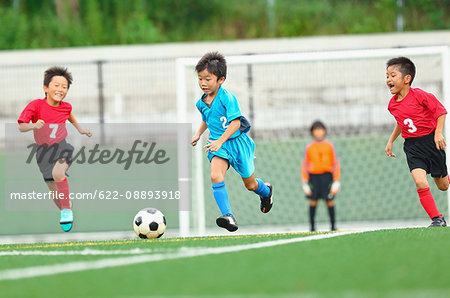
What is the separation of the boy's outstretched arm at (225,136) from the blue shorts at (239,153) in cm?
16

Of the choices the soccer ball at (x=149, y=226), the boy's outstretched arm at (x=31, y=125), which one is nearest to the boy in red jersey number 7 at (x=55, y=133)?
the boy's outstretched arm at (x=31, y=125)

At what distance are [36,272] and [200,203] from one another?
4.16m

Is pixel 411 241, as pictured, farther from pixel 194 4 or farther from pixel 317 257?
pixel 194 4

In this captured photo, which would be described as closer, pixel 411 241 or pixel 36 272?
pixel 36 272

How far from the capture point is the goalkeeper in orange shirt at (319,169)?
8.90 meters

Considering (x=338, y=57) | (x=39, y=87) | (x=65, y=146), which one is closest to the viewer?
(x=65, y=146)

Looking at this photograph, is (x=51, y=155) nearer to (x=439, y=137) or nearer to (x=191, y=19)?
(x=439, y=137)

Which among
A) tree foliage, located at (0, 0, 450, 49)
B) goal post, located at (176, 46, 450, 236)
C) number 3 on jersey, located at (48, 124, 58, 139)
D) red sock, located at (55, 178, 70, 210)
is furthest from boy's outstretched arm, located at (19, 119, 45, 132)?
tree foliage, located at (0, 0, 450, 49)

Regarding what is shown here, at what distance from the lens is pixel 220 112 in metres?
5.69

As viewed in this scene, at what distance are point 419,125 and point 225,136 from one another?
1653 mm

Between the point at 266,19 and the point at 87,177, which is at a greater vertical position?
the point at 266,19

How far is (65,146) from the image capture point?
6.41 meters

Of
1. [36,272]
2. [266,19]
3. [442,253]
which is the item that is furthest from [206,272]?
[266,19]

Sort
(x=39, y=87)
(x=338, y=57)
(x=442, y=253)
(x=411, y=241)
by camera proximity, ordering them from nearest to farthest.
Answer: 1. (x=442, y=253)
2. (x=411, y=241)
3. (x=338, y=57)
4. (x=39, y=87)
